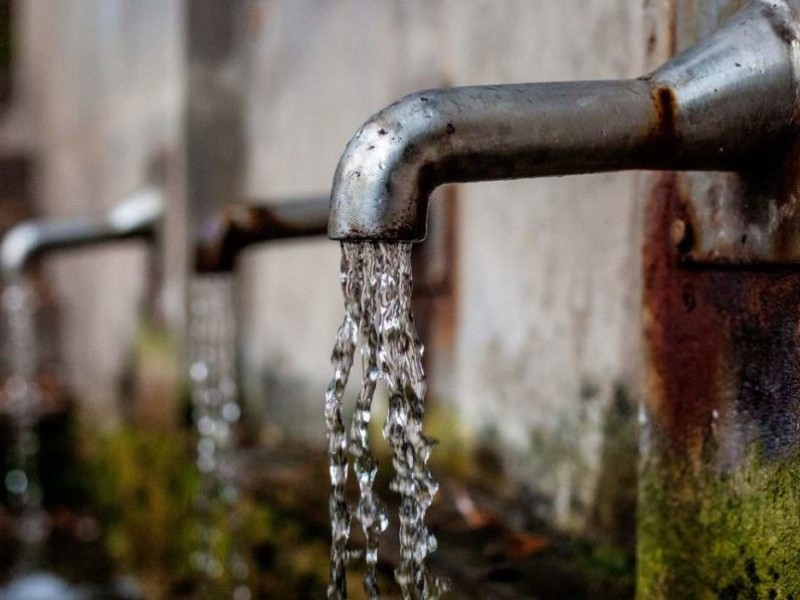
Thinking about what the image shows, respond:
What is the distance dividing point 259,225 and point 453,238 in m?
0.62

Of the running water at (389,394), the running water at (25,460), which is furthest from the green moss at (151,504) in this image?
the running water at (389,394)

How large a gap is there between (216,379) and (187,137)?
3.67 feet

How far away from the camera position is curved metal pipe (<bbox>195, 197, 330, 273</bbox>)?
9.04 ft

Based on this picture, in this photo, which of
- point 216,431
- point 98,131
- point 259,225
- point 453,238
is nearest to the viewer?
point 259,225

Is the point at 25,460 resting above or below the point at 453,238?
below

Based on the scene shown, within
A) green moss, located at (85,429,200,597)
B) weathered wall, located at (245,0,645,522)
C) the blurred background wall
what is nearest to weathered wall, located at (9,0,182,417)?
the blurred background wall

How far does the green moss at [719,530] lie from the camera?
150 cm

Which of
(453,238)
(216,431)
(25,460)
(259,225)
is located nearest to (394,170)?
(259,225)

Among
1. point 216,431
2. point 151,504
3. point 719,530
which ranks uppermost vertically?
point 719,530

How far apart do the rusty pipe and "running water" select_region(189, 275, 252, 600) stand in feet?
5.99

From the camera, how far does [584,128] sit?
1396 mm

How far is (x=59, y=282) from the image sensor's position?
7.20 m

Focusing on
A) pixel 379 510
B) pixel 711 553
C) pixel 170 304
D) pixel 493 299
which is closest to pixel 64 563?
pixel 170 304

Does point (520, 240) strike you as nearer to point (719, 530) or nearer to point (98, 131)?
point (719, 530)
